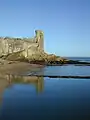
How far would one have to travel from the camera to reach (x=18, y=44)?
102 meters

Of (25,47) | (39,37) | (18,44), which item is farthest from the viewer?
(39,37)

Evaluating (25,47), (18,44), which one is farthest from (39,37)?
(18,44)

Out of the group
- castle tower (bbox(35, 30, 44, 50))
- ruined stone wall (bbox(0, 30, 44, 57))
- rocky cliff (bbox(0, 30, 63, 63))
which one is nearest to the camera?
rocky cliff (bbox(0, 30, 63, 63))

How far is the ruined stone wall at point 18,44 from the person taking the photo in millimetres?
100750

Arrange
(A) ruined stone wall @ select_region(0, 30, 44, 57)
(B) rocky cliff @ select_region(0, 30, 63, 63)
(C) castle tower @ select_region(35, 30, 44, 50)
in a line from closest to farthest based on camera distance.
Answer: (B) rocky cliff @ select_region(0, 30, 63, 63), (A) ruined stone wall @ select_region(0, 30, 44, 57), (C) castle tower @ select_region(35, 30, 44, 50)

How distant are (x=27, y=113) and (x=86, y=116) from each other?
289 cm

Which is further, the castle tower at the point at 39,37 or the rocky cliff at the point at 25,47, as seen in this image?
the castle tower at the point at 39,37

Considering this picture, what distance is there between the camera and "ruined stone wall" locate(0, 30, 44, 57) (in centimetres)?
10075

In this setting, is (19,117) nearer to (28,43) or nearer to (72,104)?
(72,104)

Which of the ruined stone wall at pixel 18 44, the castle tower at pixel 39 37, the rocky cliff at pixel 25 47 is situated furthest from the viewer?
the castle tower at pixel 39 37

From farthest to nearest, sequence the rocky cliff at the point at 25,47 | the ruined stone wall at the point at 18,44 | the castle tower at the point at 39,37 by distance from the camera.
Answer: the castle tower at the point at 39,37 < the ruined stone wall at the point at 18,44 < the rocky cliff at the point at 25,47

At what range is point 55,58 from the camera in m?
91.3

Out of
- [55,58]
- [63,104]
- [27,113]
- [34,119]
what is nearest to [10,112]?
[27,113]

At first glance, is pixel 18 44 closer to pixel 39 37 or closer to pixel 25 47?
pixel 25 47
